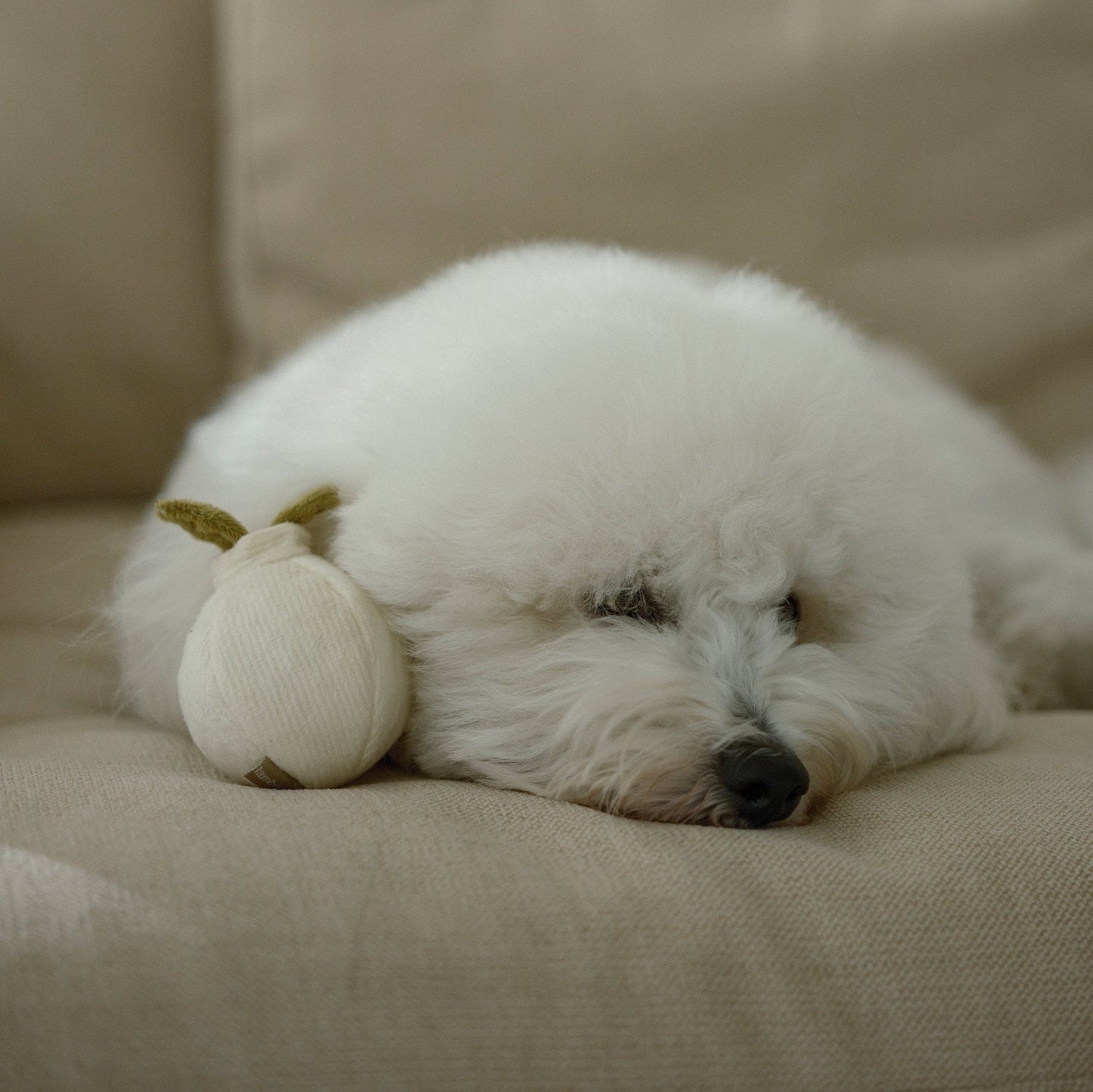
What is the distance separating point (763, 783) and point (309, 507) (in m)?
0.46

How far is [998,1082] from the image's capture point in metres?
0.71

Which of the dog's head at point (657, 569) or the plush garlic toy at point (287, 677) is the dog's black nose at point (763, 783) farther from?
the plush garlic toy at point (287, 677)

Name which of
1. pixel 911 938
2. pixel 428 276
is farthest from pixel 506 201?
pixel 911 938

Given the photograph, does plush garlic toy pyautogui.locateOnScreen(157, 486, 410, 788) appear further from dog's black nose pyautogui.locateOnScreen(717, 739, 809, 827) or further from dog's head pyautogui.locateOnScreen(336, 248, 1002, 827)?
dog's black nose pyautogui.locateOnScreen(717, 739, 809, 827)

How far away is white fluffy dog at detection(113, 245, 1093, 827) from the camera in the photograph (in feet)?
3.04

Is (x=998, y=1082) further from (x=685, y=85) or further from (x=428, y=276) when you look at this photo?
(x=685, y=85)

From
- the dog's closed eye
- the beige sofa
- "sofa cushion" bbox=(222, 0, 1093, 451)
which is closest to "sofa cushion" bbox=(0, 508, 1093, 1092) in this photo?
the beige sofa

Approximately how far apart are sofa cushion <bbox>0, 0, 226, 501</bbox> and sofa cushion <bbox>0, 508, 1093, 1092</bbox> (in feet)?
2.95

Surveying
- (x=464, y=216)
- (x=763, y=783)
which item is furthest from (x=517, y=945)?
(x=464, y=216)

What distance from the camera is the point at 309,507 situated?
99 cm

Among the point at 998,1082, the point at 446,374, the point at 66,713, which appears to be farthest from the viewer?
the point at 66,713

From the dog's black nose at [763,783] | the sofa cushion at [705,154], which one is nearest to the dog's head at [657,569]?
the dog's black nose at [763,783]

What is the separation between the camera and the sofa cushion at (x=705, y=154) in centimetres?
158

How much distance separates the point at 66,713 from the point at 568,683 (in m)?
0.59
